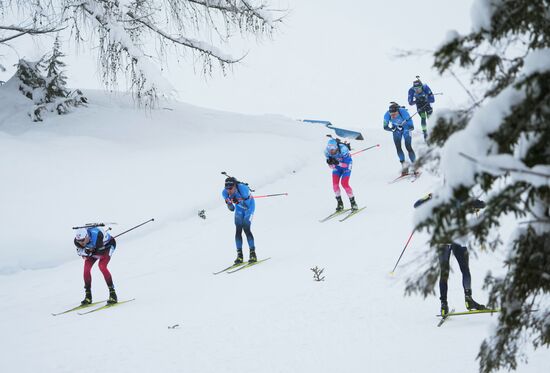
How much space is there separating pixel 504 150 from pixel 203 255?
10.8 metres

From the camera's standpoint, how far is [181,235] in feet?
48.9

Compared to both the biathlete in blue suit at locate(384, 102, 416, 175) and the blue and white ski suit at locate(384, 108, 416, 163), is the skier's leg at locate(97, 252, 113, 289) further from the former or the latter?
the blue and white ski suit at locate(384, 108, 416, 163)

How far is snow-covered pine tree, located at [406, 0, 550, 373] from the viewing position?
2893 millimetres

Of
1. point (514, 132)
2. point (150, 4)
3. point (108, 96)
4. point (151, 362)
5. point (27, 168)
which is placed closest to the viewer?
point (514, 132)

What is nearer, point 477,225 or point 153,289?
point 477,225

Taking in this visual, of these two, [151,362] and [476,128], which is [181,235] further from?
[476,128]

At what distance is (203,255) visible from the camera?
526 inches

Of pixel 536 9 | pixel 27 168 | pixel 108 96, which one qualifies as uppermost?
pixel 108 96

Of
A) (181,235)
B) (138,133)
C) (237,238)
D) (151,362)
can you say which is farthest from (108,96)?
(151,362)

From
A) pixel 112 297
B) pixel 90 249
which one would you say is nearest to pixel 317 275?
pixel 112 297

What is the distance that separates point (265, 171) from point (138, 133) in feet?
15.0

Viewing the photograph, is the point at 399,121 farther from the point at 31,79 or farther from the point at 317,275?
the point at 31,79

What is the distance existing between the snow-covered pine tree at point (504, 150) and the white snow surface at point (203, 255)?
0.34m

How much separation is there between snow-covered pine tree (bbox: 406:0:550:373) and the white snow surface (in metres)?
0.34
